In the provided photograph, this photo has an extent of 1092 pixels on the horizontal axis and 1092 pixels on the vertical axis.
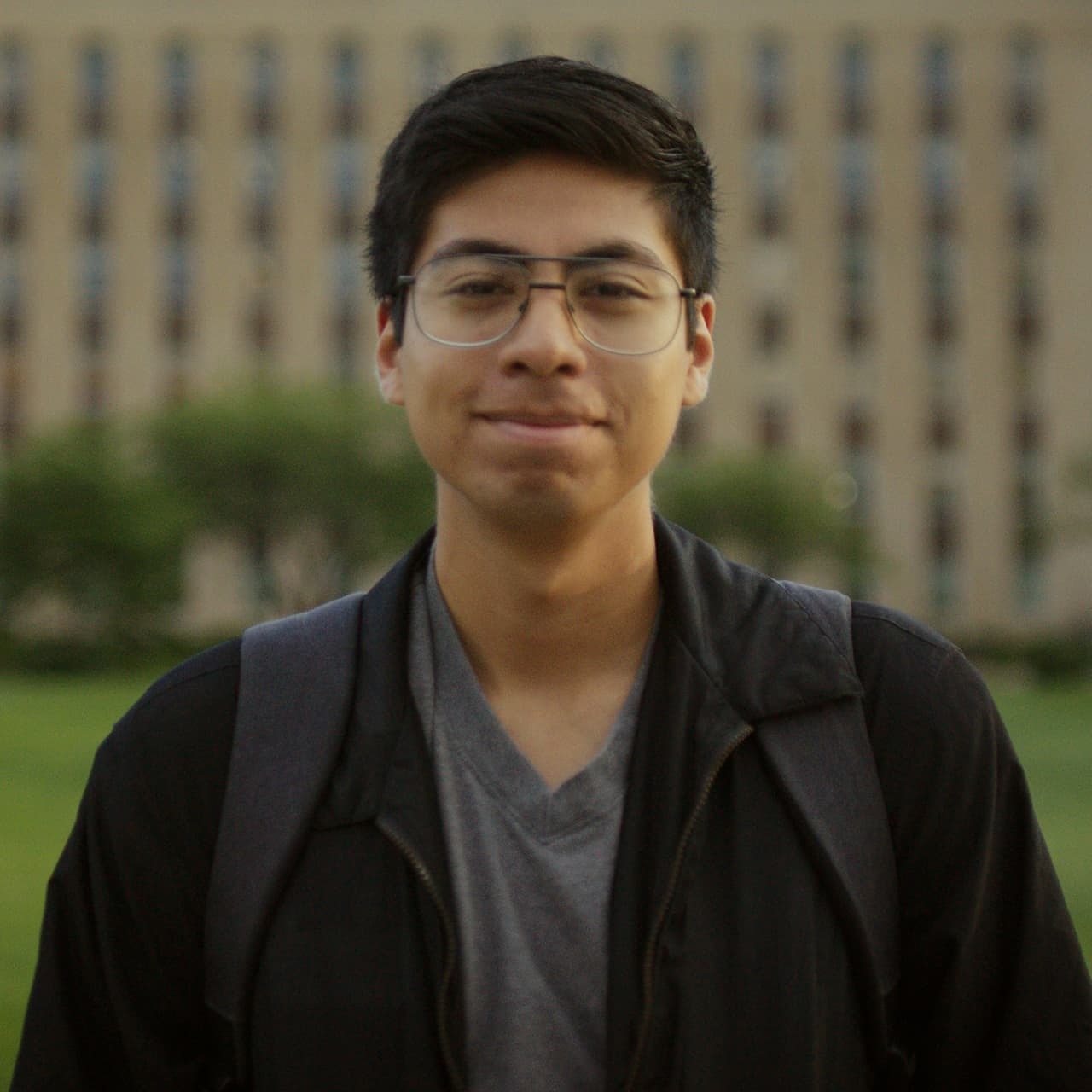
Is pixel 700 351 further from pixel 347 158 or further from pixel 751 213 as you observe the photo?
pixel 347 158

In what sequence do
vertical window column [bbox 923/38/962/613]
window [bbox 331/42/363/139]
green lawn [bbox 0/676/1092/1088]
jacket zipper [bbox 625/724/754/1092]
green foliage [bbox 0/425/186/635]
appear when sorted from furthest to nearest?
window [bbox 331/42/363/139] < vertical window column [bbox 923/38/962/613] < green foliage [bbox 0/425/186/635] < green lawn [bbox 0/676/1092/1088] < jacket zipper [bbox 625/724/754/1092]

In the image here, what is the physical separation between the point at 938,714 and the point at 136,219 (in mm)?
58375

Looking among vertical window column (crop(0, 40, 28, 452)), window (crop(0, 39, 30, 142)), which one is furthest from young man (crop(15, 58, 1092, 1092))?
window (crop(0, 39, 30, 142))

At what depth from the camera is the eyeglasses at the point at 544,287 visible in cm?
206

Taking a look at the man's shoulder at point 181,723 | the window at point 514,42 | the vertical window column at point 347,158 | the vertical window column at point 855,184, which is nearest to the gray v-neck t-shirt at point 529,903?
the man's shoulder at point 181,723

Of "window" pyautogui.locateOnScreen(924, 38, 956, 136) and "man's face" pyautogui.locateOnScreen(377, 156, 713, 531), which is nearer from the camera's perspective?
"man's face" pyautogui.locateOnScreen(377, 156, 713, 531)

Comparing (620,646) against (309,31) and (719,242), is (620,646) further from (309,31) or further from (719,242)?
(309,31)

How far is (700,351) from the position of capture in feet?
7.54

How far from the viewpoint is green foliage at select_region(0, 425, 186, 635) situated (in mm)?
40781

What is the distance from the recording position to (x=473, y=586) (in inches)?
87.5

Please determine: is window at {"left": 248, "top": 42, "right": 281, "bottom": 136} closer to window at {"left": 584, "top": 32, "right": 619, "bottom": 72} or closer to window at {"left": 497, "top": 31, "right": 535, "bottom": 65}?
window at {"left": 497, "top": 31, "right": 535, "bottom": 65}

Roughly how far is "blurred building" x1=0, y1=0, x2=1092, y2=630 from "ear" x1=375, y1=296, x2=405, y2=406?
53.9 metres

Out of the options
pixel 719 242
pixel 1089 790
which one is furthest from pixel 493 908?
pixel 1089 790

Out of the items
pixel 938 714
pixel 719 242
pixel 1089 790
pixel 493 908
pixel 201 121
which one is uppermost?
pixel 201 121
